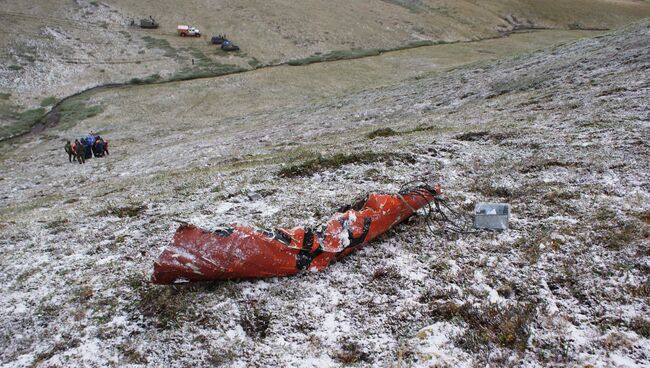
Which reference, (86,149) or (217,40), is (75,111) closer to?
(86,149)

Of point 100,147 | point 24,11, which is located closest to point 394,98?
point 100,147

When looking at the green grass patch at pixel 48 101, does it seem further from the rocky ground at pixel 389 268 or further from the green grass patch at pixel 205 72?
the rocky ground at pixel 389 268

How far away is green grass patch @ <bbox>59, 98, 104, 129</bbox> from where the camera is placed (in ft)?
133

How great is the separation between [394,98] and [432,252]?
23.7 meters

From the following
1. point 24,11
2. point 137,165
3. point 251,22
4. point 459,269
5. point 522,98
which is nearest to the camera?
point 459,269

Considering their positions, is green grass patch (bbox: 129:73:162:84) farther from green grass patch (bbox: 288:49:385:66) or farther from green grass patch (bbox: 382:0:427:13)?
green grass patch (bbox: 382:0:427:13)

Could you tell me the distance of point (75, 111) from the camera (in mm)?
43281

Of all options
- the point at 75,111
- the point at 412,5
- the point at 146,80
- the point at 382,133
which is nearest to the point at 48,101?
the point at 75,111

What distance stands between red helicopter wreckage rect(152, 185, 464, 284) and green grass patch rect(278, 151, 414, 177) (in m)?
4.82

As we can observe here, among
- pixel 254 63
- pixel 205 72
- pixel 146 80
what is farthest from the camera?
pixel 254 63

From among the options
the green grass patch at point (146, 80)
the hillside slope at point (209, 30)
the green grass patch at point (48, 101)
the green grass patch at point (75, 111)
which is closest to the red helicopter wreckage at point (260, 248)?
the green grass patch at point (75, 111)

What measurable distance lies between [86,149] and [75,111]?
828 inches

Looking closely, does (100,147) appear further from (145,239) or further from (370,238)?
(370,238)

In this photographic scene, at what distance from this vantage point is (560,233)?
7.33m
